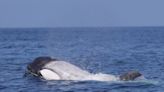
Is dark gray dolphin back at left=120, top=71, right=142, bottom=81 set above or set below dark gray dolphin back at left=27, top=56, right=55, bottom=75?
below

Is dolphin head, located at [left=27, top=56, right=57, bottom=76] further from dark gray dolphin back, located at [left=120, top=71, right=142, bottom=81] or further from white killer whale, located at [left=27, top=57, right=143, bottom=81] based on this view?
dark gray dolphin back, located at [left=120, top=71, right=142, bottom=81]

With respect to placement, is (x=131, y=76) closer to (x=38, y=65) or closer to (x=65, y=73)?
(x=65, y=73)

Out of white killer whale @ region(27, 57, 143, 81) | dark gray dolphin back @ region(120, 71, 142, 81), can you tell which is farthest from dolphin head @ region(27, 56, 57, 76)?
dark gray dolphin back @ region(120, 71, 142, 81)

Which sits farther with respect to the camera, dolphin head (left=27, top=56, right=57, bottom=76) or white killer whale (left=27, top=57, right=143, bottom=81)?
dolphin head (left=27, top=56, right=57, bottom=76)

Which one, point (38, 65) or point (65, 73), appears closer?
point (65, 73)

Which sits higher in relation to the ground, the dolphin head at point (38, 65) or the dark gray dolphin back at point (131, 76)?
the dolphin head at point (38, 65)

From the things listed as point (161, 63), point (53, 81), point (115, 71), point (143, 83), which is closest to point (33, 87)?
point (53, 81)

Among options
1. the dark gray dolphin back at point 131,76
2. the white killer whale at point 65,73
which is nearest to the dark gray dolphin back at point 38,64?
the white killer whale at point 65,73

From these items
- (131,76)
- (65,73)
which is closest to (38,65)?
(65,73)

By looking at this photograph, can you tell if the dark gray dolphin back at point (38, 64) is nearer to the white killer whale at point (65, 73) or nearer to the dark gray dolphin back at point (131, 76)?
the white killer whale at point (65, 73)

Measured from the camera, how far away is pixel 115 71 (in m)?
45.2

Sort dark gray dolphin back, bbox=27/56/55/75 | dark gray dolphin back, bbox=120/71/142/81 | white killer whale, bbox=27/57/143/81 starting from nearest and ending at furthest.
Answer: dark gray dolphin back, bbox=120/71/142/81 → white killer whale, bbox=27/57/143/81 → dark gray dolphin back, bbox=27/56/55/75

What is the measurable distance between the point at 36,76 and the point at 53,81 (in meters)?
2.30

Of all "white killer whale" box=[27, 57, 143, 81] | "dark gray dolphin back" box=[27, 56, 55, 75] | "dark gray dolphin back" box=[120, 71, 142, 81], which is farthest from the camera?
"dark gray dolphin back" box=[27, 56, 55, 75]
